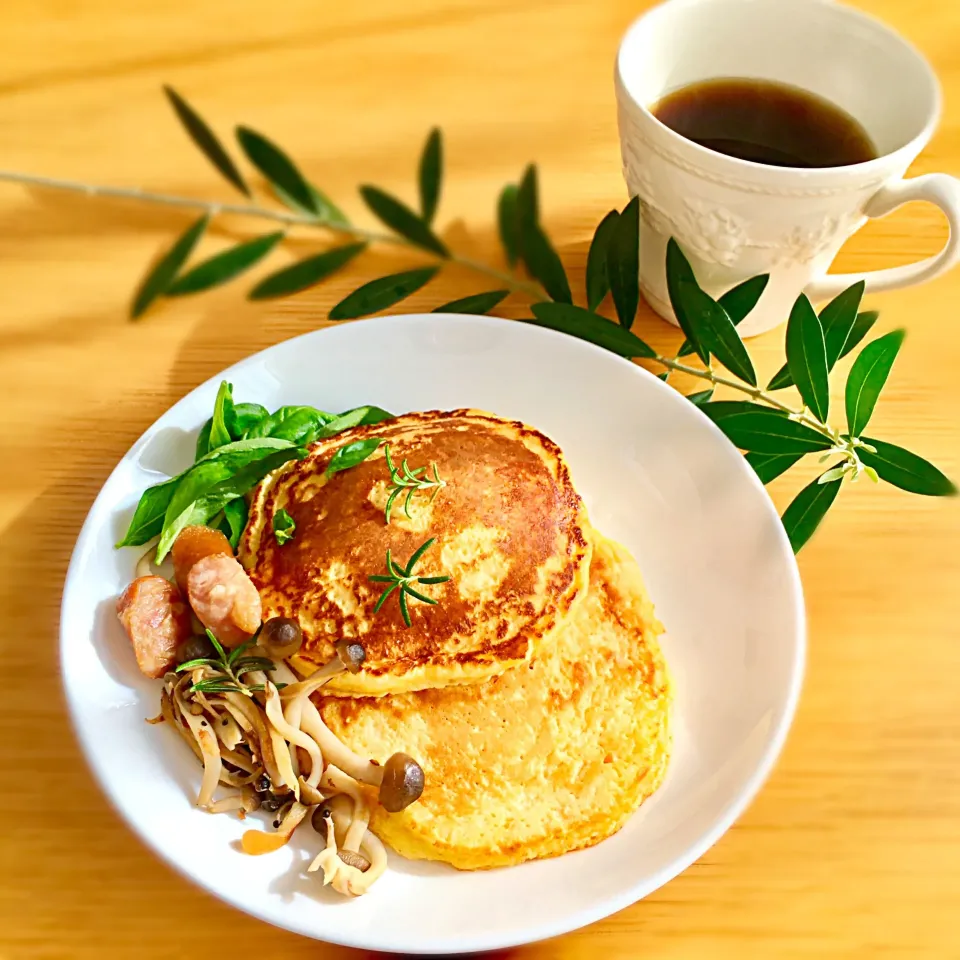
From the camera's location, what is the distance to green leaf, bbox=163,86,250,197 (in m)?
0.95

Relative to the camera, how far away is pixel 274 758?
142 centimetres

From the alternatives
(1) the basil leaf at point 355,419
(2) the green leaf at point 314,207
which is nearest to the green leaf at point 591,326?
(1) the basil leaf at point 355,419

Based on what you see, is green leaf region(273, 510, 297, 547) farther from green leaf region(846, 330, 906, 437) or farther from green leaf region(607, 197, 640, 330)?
green leaf region(846, 330, 906, 437)

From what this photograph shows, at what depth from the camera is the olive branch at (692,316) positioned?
3.97 feet

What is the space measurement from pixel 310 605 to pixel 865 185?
121cm

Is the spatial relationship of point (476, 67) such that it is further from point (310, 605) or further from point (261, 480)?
point (310, 605)

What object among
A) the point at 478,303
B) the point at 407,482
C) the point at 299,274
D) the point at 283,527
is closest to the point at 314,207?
the point at 299,274

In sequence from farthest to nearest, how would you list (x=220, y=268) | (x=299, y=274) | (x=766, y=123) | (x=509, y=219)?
(x=766, y=123), (x=509, y=219), (x=299, y=274), (x=220, y=268)

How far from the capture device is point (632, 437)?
179 cm

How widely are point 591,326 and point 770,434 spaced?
16.3 inches

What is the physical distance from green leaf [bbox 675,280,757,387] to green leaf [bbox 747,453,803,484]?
149 millimetres

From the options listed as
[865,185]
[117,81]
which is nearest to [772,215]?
[865,185]

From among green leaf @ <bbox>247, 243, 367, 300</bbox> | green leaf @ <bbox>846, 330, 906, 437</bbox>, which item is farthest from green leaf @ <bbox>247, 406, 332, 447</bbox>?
green leaf @ <bbox>846, 330, 906, 437</bbox>

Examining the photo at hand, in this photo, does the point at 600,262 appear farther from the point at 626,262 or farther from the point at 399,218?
the point at 399,218
